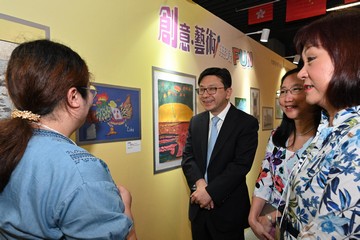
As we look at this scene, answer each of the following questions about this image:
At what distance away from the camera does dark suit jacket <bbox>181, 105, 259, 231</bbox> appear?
72.4 inches

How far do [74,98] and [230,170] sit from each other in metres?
1.35

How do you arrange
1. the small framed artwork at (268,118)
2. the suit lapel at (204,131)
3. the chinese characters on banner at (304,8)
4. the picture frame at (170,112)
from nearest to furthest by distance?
the suit lapel at (204,131)
the picture frame at (170,112)
the chinese characters on banner at (304,8)
the small framed artwork at (268,118)

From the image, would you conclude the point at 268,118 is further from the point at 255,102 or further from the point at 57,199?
the point at 57,199

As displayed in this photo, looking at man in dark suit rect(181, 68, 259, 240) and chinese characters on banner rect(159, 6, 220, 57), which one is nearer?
man in dark suit rect(181, 68, 259, 240)

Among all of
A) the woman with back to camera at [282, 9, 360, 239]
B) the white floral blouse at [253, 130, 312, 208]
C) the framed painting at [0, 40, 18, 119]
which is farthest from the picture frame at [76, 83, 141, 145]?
the woman with back to camera at [282, 9, 360, 239]

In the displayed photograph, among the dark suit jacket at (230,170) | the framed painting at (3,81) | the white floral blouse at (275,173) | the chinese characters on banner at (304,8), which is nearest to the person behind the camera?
the framed painting at (3,81)

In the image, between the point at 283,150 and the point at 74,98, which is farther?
the point at 283,150

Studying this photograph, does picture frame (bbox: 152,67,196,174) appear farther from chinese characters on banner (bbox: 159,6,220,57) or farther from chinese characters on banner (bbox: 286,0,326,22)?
chinese characters on banner (bbox: 286,0,326,22)

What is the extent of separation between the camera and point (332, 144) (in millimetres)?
769

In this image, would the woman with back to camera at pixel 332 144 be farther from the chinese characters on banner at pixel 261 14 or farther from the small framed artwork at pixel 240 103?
the chinese characters on banner at pixel 261 14

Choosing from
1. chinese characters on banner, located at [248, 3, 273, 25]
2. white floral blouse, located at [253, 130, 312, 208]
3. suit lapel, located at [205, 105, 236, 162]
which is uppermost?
chinese characters on banner, located at [248, 3, 273, 25]

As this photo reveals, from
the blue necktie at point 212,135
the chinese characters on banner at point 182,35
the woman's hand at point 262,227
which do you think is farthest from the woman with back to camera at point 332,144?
the chinese characters on banner at point 182,35

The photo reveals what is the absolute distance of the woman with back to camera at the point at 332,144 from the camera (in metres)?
0.65

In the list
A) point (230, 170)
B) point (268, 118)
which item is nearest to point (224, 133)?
point (230, 170)
